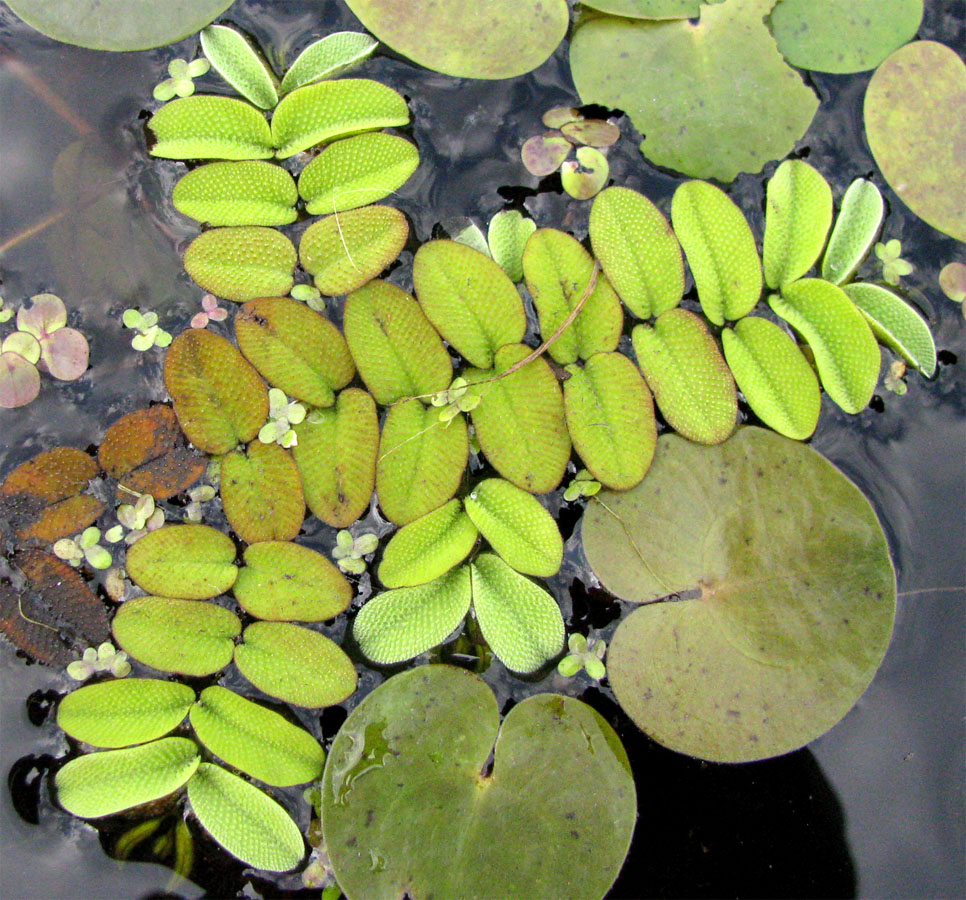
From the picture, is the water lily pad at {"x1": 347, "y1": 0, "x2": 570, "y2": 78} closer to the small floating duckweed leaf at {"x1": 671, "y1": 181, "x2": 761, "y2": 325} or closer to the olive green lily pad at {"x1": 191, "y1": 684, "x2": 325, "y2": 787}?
the small floating duckweed leaf at {"x1": 671, "y1": 181, "x2": 761, "y2": 325}

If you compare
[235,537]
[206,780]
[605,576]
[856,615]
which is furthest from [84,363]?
[856,615]

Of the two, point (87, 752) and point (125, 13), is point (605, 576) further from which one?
point (125, 13)

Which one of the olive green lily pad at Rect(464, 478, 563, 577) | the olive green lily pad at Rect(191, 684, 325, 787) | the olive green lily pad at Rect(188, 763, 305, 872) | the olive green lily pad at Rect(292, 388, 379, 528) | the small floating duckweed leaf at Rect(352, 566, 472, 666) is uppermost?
the olive green lily pad at Rect(292, 388, 379, 528)

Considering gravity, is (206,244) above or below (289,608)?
above

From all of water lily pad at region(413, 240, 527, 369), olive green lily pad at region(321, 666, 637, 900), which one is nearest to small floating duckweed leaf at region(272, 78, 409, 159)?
water lily pad at region(413, 240, 527, 369)

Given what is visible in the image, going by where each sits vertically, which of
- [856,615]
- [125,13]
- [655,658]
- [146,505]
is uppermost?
[125,13]

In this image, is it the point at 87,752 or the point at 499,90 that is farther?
the point at 499,90

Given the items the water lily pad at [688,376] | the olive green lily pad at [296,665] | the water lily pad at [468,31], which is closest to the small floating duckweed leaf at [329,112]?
the water lily pad at [468,31]
